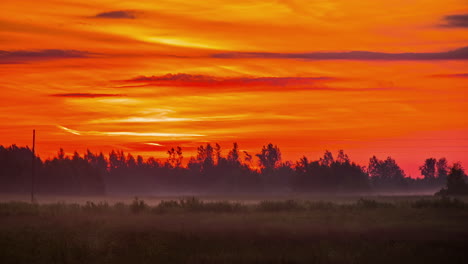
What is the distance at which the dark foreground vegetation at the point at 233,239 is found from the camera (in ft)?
93.7

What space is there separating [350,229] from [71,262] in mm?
16167

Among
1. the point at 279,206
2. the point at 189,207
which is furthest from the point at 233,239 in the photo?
the point at 279,206

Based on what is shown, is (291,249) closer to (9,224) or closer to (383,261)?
(383,261)

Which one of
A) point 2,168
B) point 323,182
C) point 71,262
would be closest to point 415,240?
point 71,262

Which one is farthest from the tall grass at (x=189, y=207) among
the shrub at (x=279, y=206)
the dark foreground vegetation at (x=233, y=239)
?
the dark foreground vegetation at (x=233, y=239)

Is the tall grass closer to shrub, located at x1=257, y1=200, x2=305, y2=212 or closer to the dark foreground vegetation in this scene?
shrub, located at x1=257, y1=200, x2=305, y2=212

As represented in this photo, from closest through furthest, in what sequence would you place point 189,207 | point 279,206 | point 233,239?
1. point 233,239
2. point 189,207
3. point 279,206

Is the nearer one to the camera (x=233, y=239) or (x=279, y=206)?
(x=233, y=239)

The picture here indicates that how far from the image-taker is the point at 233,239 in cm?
3416

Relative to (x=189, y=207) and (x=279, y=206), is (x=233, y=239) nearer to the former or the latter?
(x=189, y=207)

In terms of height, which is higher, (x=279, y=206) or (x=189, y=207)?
(x=189, y=207)

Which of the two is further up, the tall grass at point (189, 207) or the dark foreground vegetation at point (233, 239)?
the tall grass at point (189, 207)

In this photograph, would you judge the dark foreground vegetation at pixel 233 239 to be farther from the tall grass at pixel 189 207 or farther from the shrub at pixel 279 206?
the shrub at pixel 279 206

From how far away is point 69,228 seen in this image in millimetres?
39500
